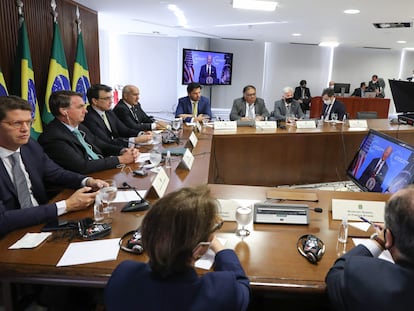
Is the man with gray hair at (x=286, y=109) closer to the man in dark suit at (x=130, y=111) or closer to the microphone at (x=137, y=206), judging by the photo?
the man in dark suit at (x=130, y=111)

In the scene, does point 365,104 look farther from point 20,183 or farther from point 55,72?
point 20,183

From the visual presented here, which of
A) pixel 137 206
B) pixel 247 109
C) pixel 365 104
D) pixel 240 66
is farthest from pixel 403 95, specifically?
pixel 240 66

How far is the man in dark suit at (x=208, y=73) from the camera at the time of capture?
26.4 feet

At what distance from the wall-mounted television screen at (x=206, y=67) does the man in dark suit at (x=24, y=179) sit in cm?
618

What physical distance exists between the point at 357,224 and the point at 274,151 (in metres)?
2.17

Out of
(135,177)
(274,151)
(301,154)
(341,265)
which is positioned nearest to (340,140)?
(301,154)

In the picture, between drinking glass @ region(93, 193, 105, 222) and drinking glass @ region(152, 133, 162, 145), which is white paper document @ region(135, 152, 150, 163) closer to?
drinking glass @ region(152, 133, 162, 145)

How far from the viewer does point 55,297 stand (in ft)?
4.33

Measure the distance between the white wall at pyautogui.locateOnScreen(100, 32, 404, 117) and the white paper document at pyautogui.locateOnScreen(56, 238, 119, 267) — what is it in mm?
7358

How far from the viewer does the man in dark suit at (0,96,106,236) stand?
1371 millimetres

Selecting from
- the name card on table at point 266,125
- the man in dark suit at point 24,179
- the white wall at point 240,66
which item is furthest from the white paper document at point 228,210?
the white wall at point 240,66

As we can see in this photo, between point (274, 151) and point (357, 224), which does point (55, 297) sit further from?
point (274, 151)

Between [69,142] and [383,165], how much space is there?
1.94 m

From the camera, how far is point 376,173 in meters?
1.87
